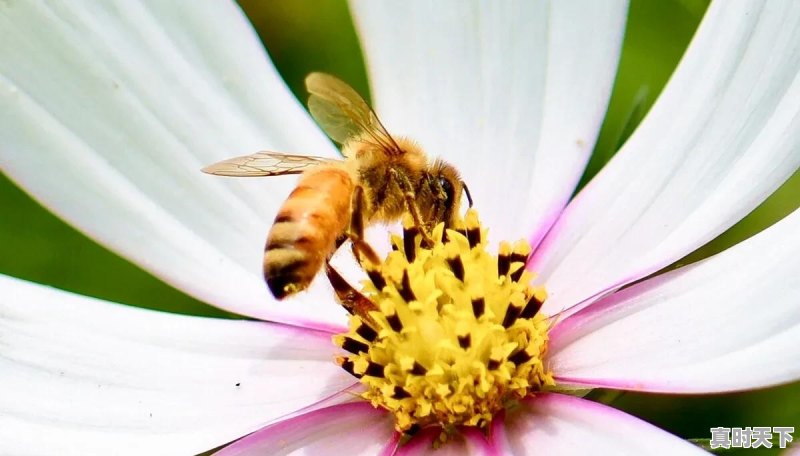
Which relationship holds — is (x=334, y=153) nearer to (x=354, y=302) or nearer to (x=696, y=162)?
(x=354, y=302)

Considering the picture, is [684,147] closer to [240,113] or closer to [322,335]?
[322,335]

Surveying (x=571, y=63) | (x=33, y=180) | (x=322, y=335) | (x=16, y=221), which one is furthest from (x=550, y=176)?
(x=16, y=221)

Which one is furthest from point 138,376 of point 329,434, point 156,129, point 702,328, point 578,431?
point 702,328

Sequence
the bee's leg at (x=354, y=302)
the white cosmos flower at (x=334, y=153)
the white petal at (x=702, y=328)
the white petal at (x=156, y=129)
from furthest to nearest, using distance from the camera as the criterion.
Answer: the white petal at (x=156, y=129) < the bee's leg at (x=354, y=302) < the white cosmos flower at (x=334, y=153) < the white petal at (x=702, y=328)

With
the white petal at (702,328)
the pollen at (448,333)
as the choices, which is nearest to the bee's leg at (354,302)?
the pollen at (448,333)

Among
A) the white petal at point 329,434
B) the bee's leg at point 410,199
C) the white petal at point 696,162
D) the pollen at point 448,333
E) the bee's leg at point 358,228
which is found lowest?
the white petal at point 329,434

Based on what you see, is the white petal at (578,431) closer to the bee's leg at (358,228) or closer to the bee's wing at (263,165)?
the bee's leg at (358,228)
